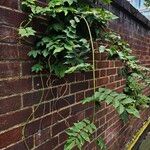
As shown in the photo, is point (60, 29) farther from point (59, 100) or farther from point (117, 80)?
point (117, 80)

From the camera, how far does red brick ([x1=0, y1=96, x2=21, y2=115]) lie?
1.73 m

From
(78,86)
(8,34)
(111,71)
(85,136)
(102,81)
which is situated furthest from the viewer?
(111,71)

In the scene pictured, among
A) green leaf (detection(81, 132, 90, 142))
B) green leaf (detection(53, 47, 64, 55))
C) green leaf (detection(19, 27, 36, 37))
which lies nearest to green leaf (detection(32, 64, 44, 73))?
green leaf (detection(53, 47, 64, 55))

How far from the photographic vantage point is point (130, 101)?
185 centimetres

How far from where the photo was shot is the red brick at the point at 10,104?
1.73 meters

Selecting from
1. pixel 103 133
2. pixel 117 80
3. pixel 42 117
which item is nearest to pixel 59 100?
pixel 42 117

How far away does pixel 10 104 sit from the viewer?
1798 mm

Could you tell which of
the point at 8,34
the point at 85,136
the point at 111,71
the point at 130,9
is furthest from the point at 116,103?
the point at 130,9

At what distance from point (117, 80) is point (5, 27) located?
2350 mm

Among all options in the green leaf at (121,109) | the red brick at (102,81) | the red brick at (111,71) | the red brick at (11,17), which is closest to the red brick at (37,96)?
the red brick at (11,17)

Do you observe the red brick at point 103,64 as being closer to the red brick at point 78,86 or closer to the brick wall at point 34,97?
the brick wall at point 34,97

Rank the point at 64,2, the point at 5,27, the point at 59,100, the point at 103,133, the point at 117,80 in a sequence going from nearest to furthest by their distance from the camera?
the point at 5,27 < the point at 64,2 < the point at 59,100 < the point at 103,133 < the point at 117,80

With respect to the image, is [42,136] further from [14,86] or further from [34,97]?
[14,86]

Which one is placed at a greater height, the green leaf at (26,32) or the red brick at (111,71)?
the green leaf at (26,32)
